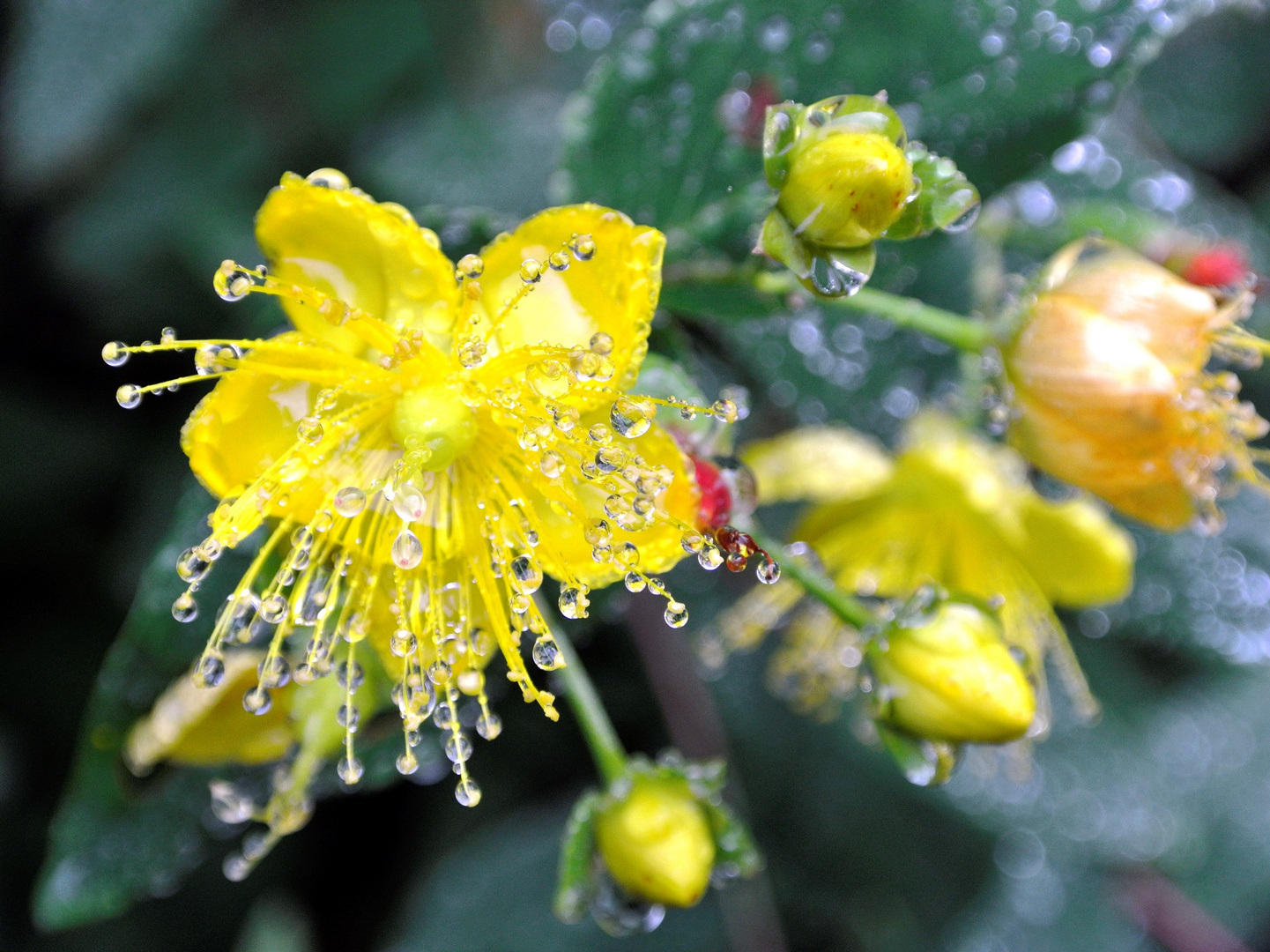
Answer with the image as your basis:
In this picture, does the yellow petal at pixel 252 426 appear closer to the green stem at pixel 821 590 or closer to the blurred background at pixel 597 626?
the green stem at pixel 821 590

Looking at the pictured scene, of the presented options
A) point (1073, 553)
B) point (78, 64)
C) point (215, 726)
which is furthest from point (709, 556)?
point (78, 64)

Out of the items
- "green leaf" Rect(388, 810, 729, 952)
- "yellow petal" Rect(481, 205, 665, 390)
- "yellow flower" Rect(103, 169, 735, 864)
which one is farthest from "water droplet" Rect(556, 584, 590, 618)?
"green leaf" Rect(388, 810, 729, 952)

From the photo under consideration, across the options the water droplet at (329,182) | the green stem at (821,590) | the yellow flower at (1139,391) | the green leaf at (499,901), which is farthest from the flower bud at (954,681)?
the green leaf at (499,901)

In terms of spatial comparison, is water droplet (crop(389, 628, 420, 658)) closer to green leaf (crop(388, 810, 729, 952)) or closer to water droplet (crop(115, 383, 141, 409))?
water droplet (crop(115, 383, 141, 409))

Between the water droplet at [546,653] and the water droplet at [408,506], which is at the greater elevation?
the water droplet at [408,506]

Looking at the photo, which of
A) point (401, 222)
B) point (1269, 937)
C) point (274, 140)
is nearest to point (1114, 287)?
point (401, 222)

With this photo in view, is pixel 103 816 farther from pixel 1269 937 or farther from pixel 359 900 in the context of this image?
pixel 1269 937
